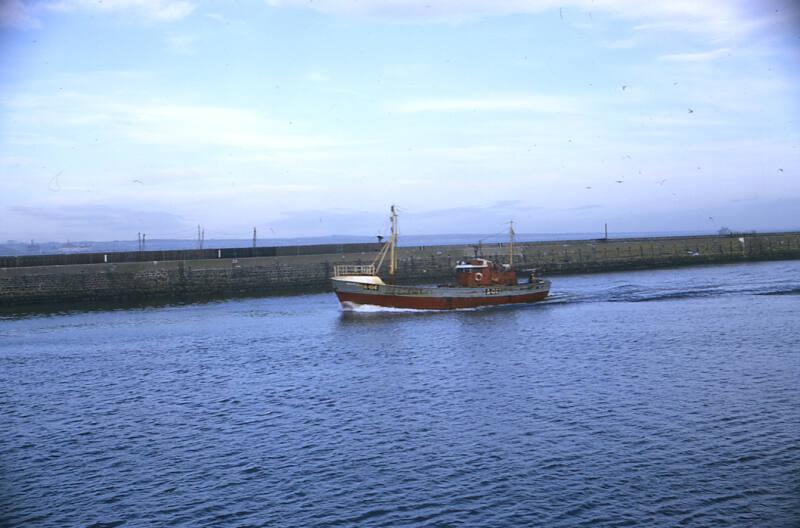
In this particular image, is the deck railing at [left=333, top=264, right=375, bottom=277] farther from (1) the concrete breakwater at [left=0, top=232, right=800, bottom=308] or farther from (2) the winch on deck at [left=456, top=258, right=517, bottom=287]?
(2) the winch on deck at [left=456, top=258, right=517, bottom=287]

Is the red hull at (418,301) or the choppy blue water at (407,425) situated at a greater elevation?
the red hull at (418,301)

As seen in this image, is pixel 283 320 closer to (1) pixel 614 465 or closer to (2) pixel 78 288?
(2) pixel 78 288

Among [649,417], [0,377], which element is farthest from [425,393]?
[0,377]

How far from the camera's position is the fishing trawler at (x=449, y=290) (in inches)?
2393

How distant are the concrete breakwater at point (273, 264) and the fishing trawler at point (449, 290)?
785 inches

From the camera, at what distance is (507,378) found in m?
35.6

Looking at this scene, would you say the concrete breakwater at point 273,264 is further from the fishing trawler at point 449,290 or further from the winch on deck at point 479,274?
the winch on deck at point 479,274

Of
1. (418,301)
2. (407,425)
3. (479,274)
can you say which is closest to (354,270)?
(418,301)

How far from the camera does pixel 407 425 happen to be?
27625 mm

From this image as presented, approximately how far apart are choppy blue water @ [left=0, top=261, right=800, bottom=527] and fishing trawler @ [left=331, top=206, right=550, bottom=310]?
794 centimetres

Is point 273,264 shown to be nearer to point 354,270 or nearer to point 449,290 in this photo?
point 354,270

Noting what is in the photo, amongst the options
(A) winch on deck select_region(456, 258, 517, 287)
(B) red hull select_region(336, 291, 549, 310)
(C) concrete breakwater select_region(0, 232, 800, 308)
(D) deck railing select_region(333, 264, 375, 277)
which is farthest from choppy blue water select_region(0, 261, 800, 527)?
(C) concrete breakwater select_region(0, 232, 800, 308)

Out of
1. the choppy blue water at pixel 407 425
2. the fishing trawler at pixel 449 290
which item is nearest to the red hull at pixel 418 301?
the fishing trawler at pixel 449 290

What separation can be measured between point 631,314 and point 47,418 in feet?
141
